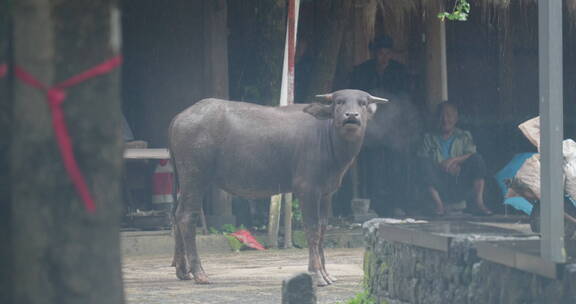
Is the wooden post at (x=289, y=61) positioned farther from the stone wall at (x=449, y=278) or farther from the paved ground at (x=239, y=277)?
the stone wall at (x=449, y=278)

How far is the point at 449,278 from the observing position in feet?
20.7

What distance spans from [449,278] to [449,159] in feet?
21.5

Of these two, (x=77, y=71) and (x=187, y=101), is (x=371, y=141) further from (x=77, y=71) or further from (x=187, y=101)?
(x=77, y=71)

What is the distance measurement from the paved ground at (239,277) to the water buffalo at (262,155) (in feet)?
1.01

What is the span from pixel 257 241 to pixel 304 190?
2.49 meters

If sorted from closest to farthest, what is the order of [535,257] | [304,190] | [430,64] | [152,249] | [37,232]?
[37,232] < [535,257] < [304,190] < [152,249] < [430,64]

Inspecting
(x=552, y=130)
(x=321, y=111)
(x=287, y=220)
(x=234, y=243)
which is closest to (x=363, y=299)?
(x=321, y=111)

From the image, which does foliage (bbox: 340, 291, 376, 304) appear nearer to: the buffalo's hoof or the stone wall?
the stone wall

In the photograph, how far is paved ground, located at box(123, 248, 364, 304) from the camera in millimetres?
8031

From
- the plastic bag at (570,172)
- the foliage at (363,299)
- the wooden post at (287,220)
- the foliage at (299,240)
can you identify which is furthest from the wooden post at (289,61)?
the plastic bag at (570,172)

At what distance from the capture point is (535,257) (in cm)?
521

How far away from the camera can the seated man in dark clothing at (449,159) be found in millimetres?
12727

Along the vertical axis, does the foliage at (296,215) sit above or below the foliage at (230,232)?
above

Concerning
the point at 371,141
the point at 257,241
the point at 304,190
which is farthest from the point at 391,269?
the point at 371,141
